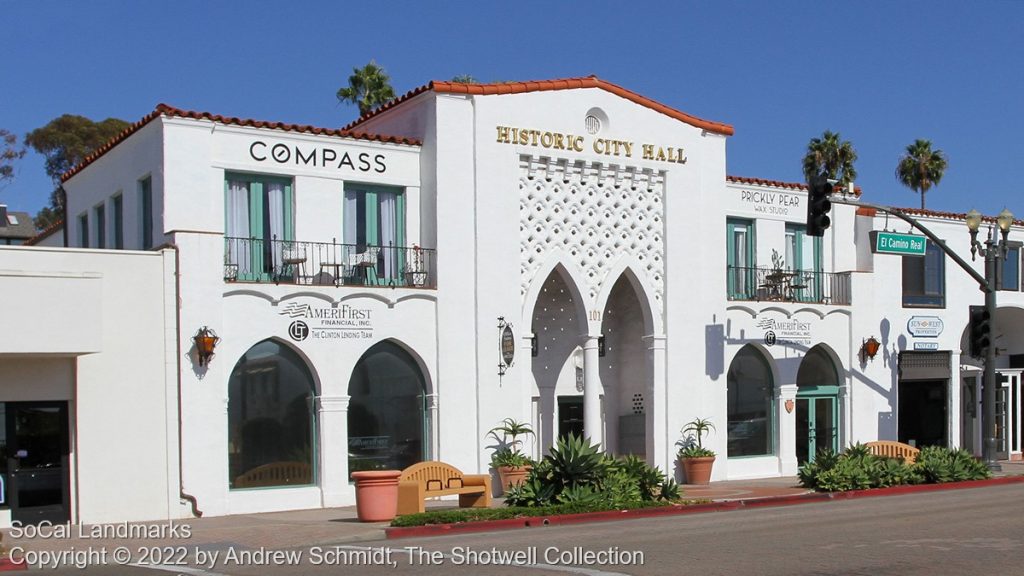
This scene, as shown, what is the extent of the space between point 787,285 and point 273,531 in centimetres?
1491

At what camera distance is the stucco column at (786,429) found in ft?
92.3

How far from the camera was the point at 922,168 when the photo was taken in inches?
2292

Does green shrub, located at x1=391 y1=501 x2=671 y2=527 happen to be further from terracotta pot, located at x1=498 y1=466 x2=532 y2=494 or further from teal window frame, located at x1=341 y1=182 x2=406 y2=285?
teal window frame, located at x1=341 y1=182 x2=406 y2=285

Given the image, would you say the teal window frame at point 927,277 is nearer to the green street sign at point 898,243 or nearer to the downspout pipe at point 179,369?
the green street sign at point 898,243

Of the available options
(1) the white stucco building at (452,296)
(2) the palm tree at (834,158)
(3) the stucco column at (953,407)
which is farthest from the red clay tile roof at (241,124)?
(2) the palm tree at (834,158)

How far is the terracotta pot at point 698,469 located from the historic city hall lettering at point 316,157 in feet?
28.6

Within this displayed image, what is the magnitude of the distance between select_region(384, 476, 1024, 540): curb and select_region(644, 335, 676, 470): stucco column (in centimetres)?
461

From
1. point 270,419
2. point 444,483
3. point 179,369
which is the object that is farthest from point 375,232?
point 444,483

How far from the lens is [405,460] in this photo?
2333 cm

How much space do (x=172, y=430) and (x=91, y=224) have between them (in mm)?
7244

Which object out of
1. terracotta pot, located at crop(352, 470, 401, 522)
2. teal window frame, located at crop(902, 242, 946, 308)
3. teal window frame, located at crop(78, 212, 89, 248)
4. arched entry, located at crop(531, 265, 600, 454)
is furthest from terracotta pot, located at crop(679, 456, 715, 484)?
teal window frame, located at crop(78, 212, 89, 248)

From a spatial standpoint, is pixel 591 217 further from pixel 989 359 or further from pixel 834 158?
pixel 834 158

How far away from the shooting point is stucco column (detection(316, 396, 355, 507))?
22016 mm

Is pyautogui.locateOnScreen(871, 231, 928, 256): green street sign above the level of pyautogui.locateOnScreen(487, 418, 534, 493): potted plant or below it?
Answer: above
